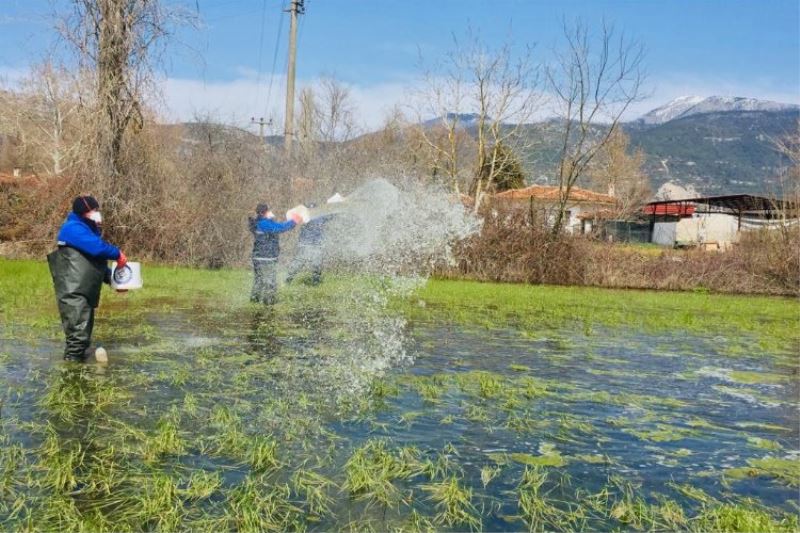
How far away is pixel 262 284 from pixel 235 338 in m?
4.53

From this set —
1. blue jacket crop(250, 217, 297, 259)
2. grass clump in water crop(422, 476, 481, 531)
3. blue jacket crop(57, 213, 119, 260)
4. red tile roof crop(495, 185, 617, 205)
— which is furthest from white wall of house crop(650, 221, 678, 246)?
grass clump in water crop(422, 476, 481, 531)

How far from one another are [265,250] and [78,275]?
6.28 metres

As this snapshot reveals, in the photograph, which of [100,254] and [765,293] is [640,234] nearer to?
[765,293]

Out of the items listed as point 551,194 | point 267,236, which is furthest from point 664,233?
point 267,236

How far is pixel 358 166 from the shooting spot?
31.2 metres

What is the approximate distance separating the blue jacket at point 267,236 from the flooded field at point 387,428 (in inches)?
79.5

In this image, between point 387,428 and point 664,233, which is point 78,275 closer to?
point 387,428

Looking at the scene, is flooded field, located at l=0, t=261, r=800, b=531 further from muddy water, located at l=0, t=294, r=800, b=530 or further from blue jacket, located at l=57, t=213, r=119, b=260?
blue jacket, located at l=57, t=213, r=119, b=260

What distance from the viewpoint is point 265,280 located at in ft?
50.9

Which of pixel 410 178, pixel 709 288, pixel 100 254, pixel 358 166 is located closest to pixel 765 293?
pixel 709 288

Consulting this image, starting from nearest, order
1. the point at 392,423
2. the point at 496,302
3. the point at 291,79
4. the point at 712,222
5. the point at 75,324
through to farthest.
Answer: the point at 392,423, the point at 75,324, the point at 496,302, the point at 291,79, the point at 712,222

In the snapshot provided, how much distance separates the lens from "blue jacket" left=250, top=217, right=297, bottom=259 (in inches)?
588

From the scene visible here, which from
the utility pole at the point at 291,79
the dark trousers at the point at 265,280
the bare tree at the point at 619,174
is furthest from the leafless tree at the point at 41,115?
the bare tree at the point at 619,174

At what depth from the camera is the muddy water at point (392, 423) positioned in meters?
4.90
